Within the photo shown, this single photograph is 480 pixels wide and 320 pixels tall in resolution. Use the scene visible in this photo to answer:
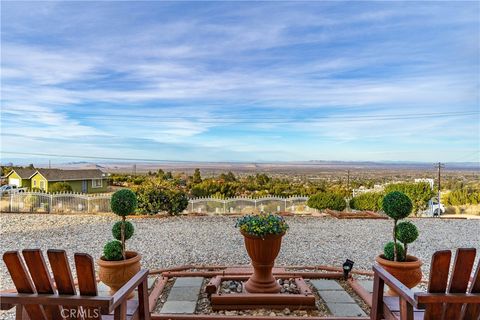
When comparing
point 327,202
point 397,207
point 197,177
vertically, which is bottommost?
point 327,202

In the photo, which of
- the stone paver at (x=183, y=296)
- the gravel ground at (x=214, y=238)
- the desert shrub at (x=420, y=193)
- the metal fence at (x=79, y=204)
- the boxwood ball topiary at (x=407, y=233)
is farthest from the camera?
the desert shrub at (x=420, y=193)

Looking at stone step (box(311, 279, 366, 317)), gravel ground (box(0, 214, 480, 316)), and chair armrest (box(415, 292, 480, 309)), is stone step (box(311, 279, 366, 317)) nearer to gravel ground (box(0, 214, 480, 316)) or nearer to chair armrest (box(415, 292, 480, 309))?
gravel ground (box(0, 214, 480, 316))

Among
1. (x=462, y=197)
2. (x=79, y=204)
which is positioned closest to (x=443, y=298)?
(x=79, y=204)

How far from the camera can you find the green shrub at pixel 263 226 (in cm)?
348

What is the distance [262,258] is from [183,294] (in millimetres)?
1081

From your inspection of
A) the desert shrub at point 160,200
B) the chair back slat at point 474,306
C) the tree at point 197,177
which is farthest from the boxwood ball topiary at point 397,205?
the tree at point 197,177

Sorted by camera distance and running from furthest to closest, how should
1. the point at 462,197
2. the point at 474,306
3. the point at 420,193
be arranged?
the point at 462,197 < the point at 420,193 < the point at 474,306

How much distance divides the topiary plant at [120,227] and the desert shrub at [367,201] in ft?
34.4

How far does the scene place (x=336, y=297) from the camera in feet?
12.4

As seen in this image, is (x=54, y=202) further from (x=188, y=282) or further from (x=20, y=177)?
(x=20, y=177)

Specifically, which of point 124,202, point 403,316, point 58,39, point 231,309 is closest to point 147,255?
point 124,202

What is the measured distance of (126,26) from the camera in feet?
29.2

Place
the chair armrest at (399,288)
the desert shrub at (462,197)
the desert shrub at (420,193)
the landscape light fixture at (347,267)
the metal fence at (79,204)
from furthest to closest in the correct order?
the desert shrub at (462,197)
the desert shrub at (420,193)
the metal fence at (79,204)
the landscape light fixture at (347,267)
the chair armrest at (399,288)

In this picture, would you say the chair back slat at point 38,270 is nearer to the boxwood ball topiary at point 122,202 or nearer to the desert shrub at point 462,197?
the boxwood ball topiary at point 122,202
